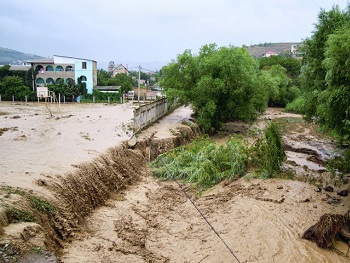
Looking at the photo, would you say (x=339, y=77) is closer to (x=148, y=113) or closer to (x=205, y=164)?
(x=205, y=164)

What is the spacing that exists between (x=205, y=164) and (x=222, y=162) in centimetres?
83

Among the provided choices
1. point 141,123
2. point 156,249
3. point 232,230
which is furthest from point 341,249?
point 141,123

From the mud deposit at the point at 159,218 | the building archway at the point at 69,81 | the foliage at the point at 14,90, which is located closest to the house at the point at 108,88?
the building archway at the point at 69,81

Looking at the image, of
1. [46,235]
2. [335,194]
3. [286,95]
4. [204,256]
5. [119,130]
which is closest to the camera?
[46,235]

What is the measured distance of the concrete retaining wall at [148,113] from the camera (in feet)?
58.9

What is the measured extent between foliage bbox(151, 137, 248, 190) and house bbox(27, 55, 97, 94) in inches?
1442

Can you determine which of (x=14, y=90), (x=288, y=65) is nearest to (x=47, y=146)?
(x=14, y=90)

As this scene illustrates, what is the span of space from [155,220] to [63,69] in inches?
1691

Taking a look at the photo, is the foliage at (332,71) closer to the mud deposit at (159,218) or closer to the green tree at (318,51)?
the green tree at (318,51)

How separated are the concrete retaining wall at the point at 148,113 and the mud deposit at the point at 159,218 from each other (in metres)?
4.34

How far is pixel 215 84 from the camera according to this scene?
21328mm

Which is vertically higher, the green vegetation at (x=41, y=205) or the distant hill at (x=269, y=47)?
the distant hill at (x=269, y=47)

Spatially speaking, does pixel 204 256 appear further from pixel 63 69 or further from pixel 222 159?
pixel 63 69

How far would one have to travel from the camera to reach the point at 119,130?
18781 mm
